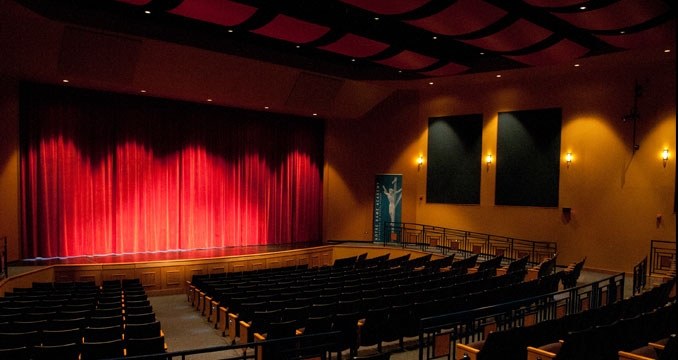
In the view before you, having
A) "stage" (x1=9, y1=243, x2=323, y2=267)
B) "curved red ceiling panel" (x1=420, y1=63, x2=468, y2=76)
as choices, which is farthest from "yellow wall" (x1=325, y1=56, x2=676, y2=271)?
"stage" (x1=9, y1=243, x2=323, y2=267)

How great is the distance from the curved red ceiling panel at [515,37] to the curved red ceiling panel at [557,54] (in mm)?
751

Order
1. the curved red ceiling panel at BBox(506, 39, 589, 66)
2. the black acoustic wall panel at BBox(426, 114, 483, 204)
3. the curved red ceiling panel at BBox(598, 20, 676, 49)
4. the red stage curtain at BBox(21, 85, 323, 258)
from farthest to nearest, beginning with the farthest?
1. the black acoustic wall panel at BBox(426, 114, 483, 204)
2. the red stage curtain at BBox(21, 85, 323, 258)
3. the curved red ceiling panel at BBox(506, 39, 589, 66)
4. the curved red ceiling panel at BBox(598, 20, 676, 49)

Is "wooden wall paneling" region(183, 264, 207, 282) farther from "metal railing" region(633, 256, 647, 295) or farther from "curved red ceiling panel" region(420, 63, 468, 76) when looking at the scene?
"metal railing" region(633, 256, 647, 295)

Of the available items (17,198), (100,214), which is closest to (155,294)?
(100,214)

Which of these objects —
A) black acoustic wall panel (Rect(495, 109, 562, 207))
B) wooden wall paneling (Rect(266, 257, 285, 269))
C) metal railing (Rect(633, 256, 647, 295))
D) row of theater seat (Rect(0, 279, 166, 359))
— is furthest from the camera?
wooden wall paneling (Rect(266, 257, 285, 269))

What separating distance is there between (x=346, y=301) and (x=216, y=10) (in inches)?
244

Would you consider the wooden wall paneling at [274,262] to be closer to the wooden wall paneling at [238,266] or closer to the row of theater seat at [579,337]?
the wooden wall paneling at [238,266]

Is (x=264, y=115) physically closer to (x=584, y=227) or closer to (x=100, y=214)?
(x=100, y=214)

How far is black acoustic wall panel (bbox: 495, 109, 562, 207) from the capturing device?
13.8 metres

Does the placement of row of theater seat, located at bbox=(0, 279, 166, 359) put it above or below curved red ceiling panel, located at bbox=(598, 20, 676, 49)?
below

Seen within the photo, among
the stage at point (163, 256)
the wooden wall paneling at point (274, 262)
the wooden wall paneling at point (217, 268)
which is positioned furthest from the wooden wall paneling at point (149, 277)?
the wooden wall paneling at point (274, 262)

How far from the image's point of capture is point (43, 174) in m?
12.5

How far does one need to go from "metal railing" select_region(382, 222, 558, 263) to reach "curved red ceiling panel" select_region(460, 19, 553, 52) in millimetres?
5997

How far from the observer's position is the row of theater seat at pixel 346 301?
19.6 ft
